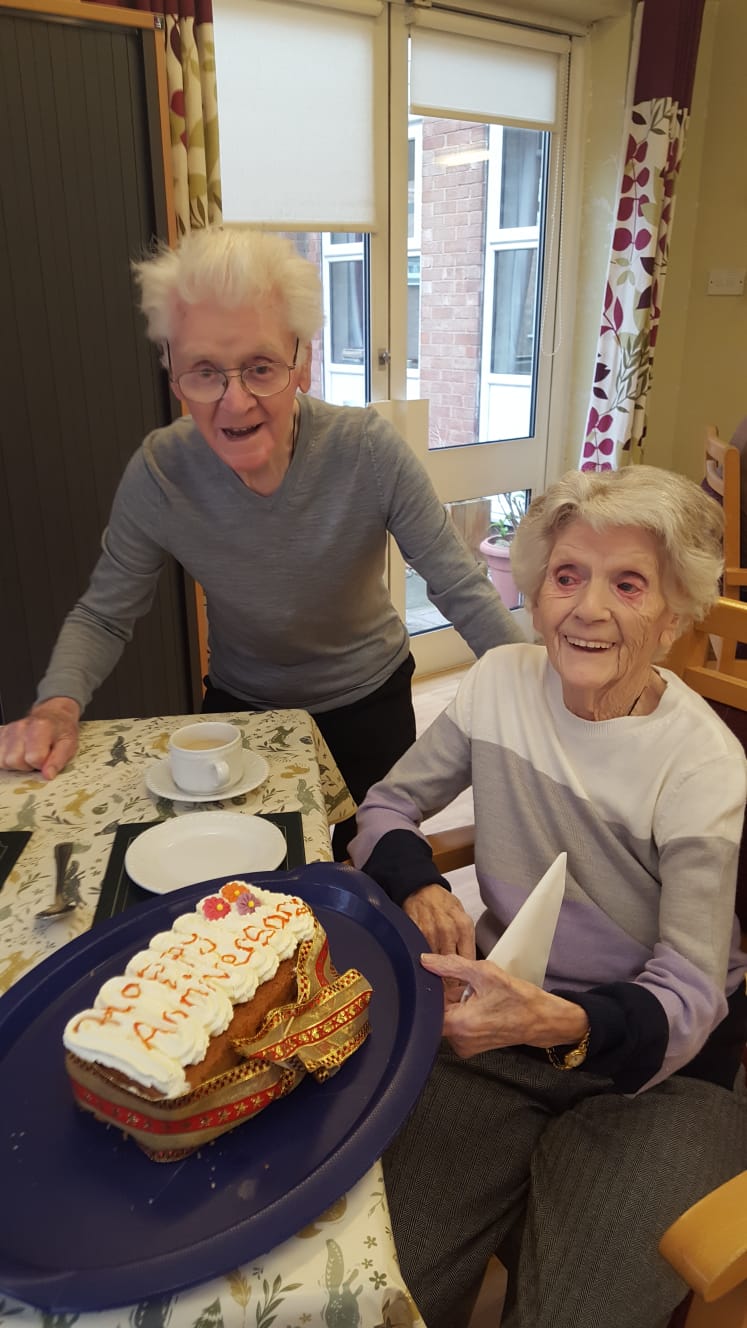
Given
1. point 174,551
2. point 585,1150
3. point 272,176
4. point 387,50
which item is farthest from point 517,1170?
point 387,50

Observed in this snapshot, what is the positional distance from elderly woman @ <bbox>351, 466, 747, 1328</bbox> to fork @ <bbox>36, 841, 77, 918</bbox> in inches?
14.3

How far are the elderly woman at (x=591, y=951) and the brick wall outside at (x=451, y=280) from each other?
→ 2440mm

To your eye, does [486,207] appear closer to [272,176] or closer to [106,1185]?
[272,176]

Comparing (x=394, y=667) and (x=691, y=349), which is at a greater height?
(x=691, y=349)

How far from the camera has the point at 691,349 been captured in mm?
3771

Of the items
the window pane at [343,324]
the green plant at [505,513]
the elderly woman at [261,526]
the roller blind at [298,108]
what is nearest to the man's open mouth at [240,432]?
the elderly woman at [261,526]

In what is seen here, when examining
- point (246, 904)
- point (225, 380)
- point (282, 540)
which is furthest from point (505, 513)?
point (246, 904)

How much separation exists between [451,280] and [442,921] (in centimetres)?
285

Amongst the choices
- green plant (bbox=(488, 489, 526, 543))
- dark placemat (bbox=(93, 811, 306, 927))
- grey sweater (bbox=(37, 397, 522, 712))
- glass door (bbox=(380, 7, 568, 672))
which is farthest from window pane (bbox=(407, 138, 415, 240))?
dark placemat (bbox=(93, 811, 306, 927))

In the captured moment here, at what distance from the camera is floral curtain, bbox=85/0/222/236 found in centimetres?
206

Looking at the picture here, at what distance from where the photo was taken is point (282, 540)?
1440 millimetres

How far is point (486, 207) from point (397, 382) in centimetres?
80

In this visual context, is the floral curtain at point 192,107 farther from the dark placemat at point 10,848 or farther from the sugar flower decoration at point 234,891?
the sugar flower decoration at point 234,891

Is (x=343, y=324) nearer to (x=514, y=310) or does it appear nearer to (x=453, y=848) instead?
A: (x=514, y=310)
